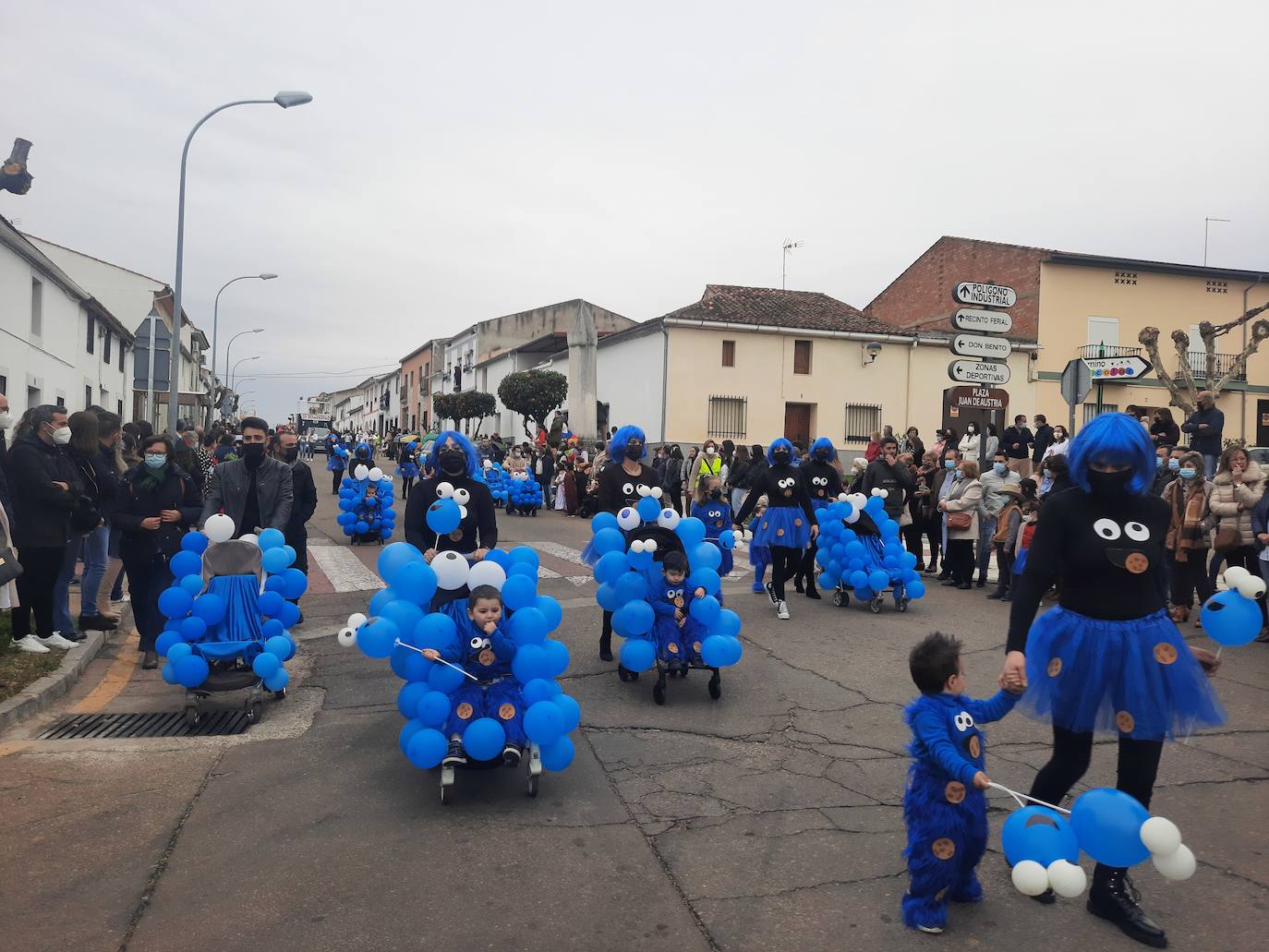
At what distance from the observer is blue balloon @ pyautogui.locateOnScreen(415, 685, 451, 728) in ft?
15.8

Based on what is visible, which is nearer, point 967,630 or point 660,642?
point 660,642

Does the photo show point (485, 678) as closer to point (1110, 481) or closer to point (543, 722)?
point (543, 722)

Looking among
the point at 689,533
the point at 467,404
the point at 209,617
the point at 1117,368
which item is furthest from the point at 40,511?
the point at 467,404

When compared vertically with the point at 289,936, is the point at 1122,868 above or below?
above

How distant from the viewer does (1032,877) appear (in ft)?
9.95

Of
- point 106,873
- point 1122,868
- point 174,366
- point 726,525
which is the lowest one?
point 106,873

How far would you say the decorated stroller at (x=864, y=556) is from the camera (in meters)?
10.2

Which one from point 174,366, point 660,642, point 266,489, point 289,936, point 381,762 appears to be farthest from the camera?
point 174,366

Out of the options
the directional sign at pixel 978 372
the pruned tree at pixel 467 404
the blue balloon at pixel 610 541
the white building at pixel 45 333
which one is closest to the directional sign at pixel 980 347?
the directional sign at pixel 978 372

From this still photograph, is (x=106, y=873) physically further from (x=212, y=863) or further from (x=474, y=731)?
(x=474, y=731)

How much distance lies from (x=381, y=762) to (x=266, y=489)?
3439 millimetres

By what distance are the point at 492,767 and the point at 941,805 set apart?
2396 millimetres

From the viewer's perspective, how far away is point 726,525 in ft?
36.9

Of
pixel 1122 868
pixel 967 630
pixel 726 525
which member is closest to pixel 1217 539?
pixel 967 630
